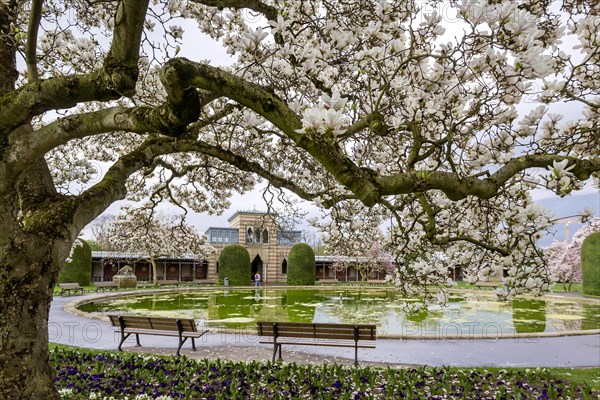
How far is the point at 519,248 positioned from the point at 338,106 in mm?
4293

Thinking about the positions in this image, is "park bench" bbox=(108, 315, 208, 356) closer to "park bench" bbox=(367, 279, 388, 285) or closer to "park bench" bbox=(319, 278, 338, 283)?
"park bench" bbox=(367, 279, 388, 285)

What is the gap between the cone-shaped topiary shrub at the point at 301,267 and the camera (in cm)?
3872

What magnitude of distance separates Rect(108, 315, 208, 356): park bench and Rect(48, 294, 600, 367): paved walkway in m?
0.39

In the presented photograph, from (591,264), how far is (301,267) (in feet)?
69.7

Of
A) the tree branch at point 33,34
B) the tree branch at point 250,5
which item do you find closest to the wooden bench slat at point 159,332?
the tree branch at point 33,34

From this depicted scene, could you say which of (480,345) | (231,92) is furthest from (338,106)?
(480,345)

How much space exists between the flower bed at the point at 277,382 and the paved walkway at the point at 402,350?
1.90 metres

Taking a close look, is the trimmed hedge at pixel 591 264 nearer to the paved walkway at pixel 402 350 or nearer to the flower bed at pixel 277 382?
the paved walkway at pixel 402 350

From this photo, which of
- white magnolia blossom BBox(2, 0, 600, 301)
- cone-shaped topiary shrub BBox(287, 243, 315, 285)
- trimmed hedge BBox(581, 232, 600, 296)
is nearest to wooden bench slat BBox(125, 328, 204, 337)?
white magnolia blossom BBox(2, 0, 600, 301)

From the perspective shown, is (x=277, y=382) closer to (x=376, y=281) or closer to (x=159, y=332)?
(x=159, y=332)

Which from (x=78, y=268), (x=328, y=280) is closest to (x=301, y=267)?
(x=328, y=280)

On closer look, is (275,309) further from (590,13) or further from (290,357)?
(590,13)

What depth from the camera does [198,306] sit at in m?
20.9

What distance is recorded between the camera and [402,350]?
33.7ft
